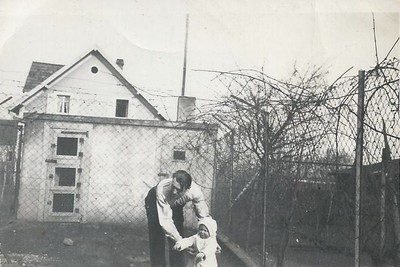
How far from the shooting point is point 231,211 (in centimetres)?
450

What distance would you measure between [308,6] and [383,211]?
1.94 metres

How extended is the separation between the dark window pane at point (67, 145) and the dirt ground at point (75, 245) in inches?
52.7

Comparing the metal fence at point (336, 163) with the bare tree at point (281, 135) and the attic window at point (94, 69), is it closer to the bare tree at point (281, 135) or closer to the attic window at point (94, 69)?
the bare tree at point (281, 135)

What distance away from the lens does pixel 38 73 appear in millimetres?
14078

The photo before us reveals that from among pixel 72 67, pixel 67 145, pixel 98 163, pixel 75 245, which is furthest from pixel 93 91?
pixel 75 245

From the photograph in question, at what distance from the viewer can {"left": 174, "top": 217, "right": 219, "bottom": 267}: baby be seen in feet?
9.11

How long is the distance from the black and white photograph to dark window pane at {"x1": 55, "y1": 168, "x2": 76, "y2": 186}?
0.02m

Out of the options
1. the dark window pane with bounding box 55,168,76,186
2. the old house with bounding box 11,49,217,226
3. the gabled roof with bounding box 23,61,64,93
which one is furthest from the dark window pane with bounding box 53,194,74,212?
the gabled roof with bounding box 23,61,64,93

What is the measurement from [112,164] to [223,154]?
2.09 metres

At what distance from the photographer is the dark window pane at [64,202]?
237 inches

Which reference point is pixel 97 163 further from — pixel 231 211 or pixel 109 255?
pixel 231 211


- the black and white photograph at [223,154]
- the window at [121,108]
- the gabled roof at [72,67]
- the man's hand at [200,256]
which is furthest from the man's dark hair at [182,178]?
the window at [121,108]

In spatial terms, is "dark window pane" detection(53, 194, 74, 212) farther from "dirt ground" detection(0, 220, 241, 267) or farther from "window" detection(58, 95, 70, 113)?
"window" detection(58, 95, 70, 113)

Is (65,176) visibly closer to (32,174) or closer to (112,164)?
(32,174)
